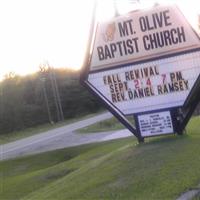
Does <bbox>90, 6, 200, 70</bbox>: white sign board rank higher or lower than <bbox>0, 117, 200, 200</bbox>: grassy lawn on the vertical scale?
higher

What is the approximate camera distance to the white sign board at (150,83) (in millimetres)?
13812

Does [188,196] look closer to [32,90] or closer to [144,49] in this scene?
[144,49]

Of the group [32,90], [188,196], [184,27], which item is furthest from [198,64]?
[32,90]

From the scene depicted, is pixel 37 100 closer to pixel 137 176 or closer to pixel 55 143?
pixel 55 143

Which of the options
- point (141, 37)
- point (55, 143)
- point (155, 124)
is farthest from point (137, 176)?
point (55, 143)

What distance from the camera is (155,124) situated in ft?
47.3

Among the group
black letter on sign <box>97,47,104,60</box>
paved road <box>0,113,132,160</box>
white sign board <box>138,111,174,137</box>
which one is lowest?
paved road <box>0,113,132,160</box>

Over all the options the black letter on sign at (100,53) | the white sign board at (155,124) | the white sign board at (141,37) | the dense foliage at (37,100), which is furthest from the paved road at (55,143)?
the dense foliage at (37,100)

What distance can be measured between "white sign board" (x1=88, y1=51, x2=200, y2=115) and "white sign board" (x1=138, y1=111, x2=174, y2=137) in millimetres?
190

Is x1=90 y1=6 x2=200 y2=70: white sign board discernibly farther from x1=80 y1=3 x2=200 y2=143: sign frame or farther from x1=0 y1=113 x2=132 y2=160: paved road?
x1=0 y1=113 x2=132 y2=160: paved road

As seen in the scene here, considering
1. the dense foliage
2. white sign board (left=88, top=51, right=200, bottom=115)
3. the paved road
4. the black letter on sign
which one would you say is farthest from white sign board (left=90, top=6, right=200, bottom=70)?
the dense foliage

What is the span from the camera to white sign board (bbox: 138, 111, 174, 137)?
46.8 feet

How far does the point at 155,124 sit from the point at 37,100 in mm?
59169

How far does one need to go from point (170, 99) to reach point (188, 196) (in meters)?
6.17
